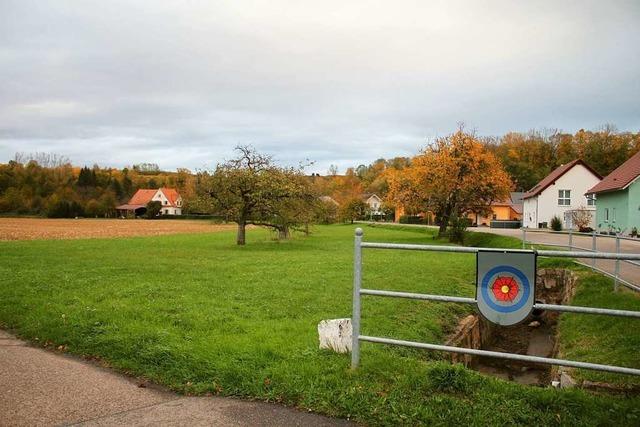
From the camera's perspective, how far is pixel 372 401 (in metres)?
4.66

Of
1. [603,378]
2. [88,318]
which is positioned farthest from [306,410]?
[88,318]

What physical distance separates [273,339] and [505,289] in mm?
3496

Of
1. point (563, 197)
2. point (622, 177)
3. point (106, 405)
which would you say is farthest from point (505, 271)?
point (563, 197)

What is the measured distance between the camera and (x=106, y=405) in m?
4.75

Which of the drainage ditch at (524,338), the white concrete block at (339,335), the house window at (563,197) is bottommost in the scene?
the drainage ditch at (524,338)

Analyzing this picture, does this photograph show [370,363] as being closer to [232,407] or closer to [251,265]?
[232,407]

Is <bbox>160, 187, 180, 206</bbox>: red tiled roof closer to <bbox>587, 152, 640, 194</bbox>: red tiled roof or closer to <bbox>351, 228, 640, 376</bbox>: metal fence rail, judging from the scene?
<bbox>587, 152, 640, 194</bbox>: red tiled roof

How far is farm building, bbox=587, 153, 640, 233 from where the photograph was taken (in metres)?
35.8

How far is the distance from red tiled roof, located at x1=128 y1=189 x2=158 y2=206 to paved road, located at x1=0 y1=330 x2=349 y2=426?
127295mm

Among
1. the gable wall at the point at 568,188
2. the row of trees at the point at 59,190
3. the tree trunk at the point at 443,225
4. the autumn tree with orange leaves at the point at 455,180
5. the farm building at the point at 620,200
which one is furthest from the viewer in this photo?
the row of trees at the point at 59,190

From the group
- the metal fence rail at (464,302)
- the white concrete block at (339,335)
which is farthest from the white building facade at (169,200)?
the metal fence rail at (464,302)

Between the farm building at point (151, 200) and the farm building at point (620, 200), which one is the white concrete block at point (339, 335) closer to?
the farm building at point (620, 200)

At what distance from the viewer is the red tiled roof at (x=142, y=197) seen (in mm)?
126812

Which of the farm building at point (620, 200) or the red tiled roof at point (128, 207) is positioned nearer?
the farm building at point (620, 200)
